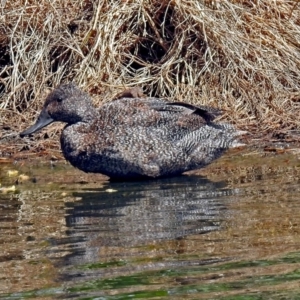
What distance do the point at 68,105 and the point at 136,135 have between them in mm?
729

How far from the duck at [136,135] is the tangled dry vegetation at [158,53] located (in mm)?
1731

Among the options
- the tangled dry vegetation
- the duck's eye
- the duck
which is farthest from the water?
the tangled dry vegetation

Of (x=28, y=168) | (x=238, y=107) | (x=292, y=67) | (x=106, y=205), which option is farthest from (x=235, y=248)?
(x=292, y=67)

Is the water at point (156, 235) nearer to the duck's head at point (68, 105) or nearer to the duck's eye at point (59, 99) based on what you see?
the duck's head at point (68, 105)

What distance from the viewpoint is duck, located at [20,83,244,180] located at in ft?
27.3

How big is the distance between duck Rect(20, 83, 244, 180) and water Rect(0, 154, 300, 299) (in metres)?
0.14

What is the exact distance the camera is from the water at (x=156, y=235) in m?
4.83

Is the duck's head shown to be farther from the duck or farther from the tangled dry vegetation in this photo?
the tangled dry vegetation

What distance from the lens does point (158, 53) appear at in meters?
11.4

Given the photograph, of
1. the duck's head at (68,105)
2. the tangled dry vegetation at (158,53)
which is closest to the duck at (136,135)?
the duck's head at (68,105)

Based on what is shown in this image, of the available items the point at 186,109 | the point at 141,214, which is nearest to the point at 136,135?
the point at 186,109

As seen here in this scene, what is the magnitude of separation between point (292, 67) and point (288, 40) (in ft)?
1.31

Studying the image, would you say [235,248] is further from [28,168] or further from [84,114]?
[28,168]

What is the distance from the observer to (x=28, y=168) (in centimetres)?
920
